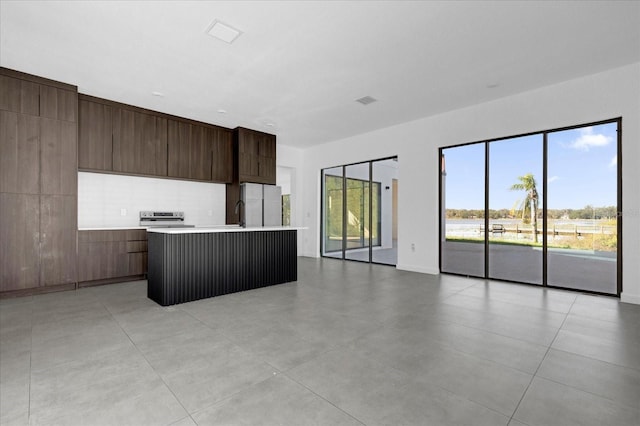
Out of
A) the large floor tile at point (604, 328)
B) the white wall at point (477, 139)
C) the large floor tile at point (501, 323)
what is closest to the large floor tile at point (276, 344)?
the large floor tile at point (501, 323)

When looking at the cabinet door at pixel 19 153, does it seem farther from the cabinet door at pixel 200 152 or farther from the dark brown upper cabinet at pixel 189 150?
the cabinet door at pixel 200 152

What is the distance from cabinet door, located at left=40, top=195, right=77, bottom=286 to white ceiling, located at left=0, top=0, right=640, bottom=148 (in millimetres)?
1809

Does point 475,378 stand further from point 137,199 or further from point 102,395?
point 137,199

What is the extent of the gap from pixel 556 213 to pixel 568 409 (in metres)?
3.96

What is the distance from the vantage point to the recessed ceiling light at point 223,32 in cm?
317

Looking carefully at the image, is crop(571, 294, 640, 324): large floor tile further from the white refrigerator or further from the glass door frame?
the white refrigerator

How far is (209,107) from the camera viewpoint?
18.4 feet

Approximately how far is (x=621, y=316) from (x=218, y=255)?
4921 mm

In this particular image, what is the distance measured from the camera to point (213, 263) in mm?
4281

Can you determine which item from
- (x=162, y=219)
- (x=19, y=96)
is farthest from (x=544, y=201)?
(x=19, y=96)

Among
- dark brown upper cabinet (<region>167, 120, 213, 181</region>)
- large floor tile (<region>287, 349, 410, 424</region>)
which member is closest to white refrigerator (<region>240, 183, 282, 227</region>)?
dark brown upper cabinet (<region>167, 120, 213, 181</region>)

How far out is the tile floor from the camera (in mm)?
1733

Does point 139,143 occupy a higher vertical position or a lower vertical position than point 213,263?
higher

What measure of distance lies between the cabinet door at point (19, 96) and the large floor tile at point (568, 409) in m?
6.31
